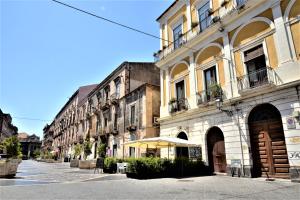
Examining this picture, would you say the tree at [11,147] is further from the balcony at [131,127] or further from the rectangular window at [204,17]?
the rectangular window at [204,17]

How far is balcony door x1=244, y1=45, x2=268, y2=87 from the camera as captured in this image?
457 inches

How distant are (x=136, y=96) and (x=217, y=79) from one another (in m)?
9.45

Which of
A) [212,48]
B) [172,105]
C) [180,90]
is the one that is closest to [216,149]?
[172,105]

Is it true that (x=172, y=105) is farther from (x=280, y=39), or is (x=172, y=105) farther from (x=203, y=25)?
(x=280, y=39)

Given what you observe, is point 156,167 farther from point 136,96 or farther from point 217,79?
point 136,96

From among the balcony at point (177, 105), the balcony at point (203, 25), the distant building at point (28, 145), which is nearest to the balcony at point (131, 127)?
the balcony at point (177, 105)

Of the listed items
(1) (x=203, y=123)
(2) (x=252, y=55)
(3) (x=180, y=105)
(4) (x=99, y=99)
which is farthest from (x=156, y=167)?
(4) (x=99, y=99)

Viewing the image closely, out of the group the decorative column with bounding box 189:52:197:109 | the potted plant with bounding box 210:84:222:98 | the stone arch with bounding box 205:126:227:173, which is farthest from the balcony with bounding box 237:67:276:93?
the decorative column with bounding box 189:52:197:109

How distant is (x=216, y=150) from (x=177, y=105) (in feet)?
14.2

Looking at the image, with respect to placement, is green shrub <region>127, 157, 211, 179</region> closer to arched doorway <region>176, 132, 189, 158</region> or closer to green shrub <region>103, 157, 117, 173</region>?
arched doorway <region>176, 132, 189, 158</region>

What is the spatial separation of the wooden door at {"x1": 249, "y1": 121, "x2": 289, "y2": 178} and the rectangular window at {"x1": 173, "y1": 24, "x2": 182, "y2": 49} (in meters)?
8.48

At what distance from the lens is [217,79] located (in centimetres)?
1412

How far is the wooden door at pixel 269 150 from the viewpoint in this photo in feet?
34.6

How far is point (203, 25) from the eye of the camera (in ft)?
51.6
